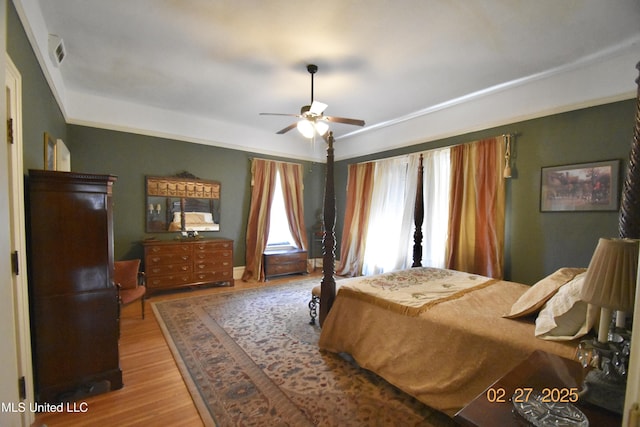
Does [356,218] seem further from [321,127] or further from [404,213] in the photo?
[321,127]

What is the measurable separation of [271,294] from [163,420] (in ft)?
8.42

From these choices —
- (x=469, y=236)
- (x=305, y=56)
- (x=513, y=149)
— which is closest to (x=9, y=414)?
(x=305, y=56)

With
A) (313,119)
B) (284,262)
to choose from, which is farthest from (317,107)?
(284,262)

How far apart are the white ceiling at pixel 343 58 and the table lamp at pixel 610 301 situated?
201 cm

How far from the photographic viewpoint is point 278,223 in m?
5.78

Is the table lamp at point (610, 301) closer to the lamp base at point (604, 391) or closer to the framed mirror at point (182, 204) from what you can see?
the lamp base at point (604, 391)

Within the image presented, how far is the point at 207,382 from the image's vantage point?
2.11 metres

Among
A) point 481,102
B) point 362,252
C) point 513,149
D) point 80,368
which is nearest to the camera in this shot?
point 80,368

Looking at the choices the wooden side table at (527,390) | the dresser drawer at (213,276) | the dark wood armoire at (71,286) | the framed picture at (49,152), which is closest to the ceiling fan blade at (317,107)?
the dark wood armoire at (71,286)

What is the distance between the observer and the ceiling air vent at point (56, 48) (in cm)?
246

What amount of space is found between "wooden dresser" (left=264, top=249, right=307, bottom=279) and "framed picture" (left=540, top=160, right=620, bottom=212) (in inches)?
151

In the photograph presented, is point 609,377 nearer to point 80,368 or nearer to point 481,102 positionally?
point 80,368

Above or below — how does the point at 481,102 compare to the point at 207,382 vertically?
above

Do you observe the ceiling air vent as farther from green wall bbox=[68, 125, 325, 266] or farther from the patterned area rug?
the patterned area rug
